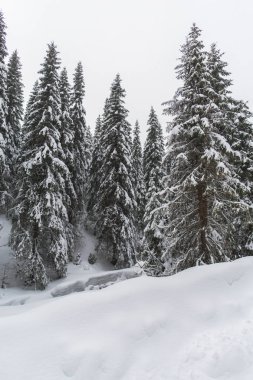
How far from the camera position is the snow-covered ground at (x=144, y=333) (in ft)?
20.4

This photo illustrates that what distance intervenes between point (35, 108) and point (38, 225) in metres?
8.85

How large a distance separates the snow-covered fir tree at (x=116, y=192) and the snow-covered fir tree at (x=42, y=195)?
5.37m

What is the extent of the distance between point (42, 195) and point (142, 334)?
16.7m

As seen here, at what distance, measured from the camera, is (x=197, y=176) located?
1419 cm

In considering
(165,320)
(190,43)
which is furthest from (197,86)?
(165,320)

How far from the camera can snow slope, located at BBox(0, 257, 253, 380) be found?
620cm

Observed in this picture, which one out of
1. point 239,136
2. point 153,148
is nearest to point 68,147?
point 153,148

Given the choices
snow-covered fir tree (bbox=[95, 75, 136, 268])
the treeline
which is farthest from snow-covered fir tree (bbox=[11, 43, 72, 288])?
snow-covered fir tree (bbox=[95, 75, 136, 268])

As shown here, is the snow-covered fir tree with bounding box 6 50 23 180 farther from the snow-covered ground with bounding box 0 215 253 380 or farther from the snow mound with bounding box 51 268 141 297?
the snow-covered ground with bounding box 0 215 253 380

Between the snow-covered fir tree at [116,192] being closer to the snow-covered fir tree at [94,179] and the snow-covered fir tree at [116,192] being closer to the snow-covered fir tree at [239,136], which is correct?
the snow-covered fir tree at [94,179]

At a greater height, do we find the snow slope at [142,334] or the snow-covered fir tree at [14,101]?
the snow-covered fir tree at [14,101]

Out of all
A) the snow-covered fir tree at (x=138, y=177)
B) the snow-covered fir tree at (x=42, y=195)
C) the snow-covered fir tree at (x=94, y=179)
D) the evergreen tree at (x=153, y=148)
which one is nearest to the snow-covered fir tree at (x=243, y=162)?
the snow-covered fir tree at (x=42, y=195)

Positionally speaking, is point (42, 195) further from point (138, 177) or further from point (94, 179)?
point (138, 177)

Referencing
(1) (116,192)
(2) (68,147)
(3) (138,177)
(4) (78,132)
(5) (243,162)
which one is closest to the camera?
(5) (243,162)
